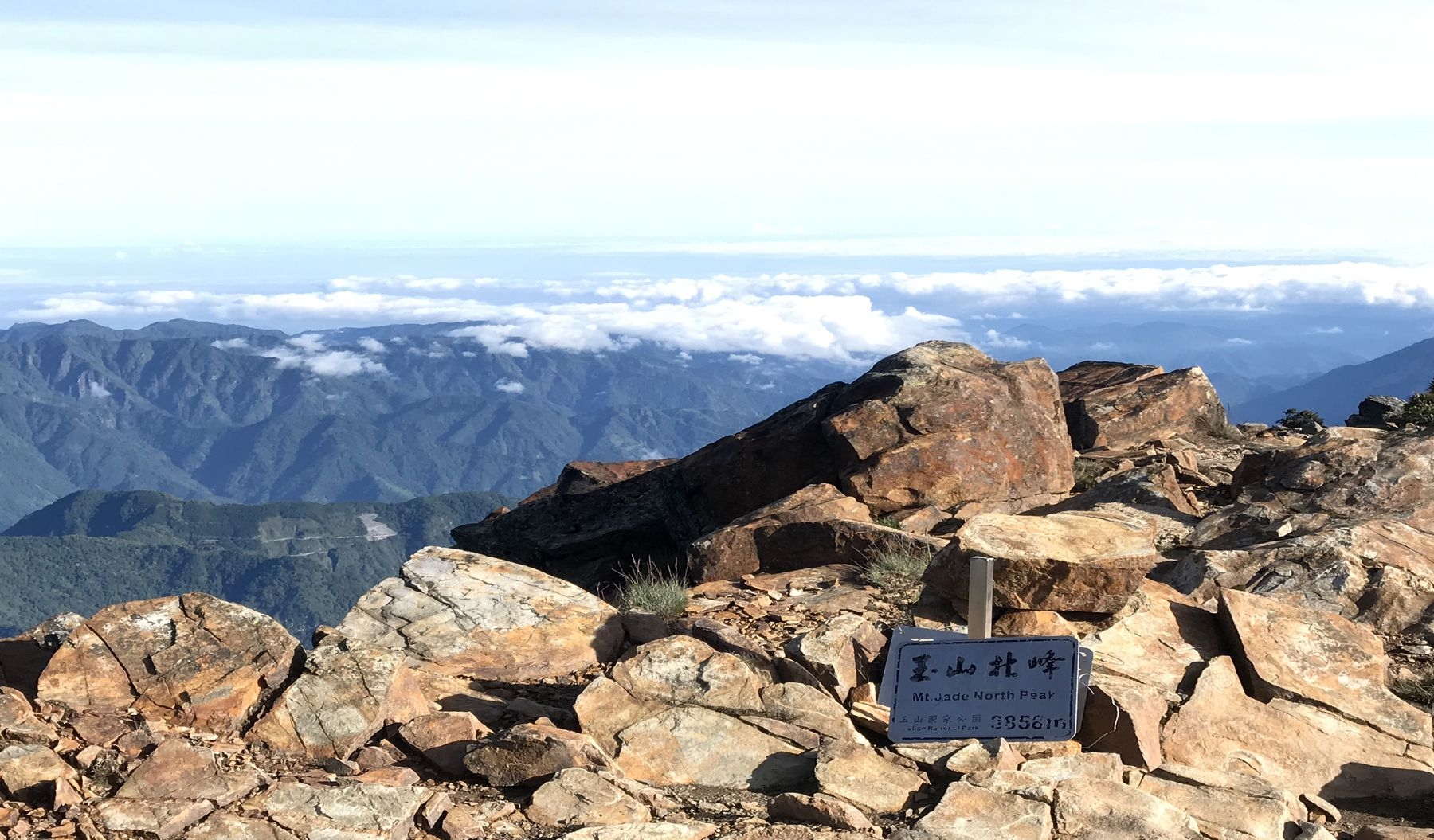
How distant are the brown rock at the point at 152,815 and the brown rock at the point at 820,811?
445cm

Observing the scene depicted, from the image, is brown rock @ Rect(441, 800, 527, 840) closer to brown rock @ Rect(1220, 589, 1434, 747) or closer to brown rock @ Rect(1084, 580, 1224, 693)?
brown rock @ Rect(1084, 580, 1224, 693)

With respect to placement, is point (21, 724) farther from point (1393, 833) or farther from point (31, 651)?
Result: point (1393, 833)

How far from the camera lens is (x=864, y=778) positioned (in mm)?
10633

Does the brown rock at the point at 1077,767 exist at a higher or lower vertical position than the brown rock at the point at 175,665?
lower

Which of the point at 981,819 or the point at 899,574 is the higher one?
the point at 899,574

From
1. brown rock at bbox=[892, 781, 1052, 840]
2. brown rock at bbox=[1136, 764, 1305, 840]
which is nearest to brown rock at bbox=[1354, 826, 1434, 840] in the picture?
brown rock at bbox=[1136, 764, 1305, 840]

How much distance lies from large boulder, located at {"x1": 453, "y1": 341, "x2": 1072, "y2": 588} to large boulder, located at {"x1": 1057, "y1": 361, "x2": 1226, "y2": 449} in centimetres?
418

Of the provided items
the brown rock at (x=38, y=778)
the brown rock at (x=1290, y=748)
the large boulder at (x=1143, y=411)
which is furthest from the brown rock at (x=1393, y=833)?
the large boulder at (x=1143, y=411)

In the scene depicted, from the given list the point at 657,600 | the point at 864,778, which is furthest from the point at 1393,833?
the point at 657,600

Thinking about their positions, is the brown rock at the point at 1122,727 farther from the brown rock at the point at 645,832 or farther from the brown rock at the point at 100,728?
the brown rock at the point at 100,728

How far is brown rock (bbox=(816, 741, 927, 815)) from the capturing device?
34.0 ft

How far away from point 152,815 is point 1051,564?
29.0 feet

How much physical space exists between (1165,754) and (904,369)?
1389 cm

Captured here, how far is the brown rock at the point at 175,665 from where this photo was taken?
11719 mm
